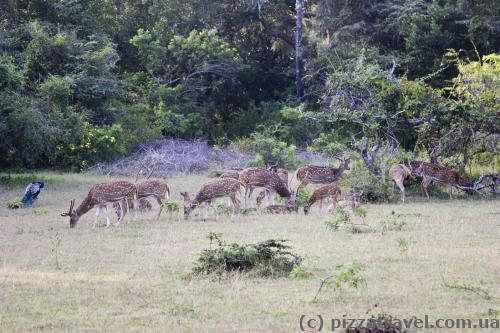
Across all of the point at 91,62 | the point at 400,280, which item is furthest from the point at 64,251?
the point at 91,62

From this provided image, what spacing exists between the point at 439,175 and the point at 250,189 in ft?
13.7

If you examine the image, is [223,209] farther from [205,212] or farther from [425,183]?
[425,183]

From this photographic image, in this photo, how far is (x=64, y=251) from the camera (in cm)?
1291

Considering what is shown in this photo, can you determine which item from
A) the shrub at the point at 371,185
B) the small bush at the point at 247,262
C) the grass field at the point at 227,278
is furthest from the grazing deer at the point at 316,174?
the small bush at the point at 247,262

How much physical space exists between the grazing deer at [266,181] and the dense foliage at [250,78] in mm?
2743

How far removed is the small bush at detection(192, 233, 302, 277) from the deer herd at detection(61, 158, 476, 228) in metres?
5.17

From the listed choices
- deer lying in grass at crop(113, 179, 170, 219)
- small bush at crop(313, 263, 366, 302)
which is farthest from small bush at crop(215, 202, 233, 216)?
small bush at crop(313, 263, 366, 302)

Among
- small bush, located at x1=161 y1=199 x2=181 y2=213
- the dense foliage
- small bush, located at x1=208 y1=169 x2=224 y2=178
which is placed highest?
the dense foliage

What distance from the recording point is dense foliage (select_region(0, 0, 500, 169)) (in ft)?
67.9

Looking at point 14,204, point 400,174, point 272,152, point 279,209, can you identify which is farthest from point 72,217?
point 272,152

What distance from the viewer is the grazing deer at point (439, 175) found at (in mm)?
19484

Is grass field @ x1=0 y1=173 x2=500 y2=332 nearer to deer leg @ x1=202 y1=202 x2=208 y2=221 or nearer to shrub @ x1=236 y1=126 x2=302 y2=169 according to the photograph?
deer leg @ x1=202 y1=202 x2=208 y2=221

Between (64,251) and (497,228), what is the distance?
6928mm

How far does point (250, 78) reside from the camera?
37812 mm
